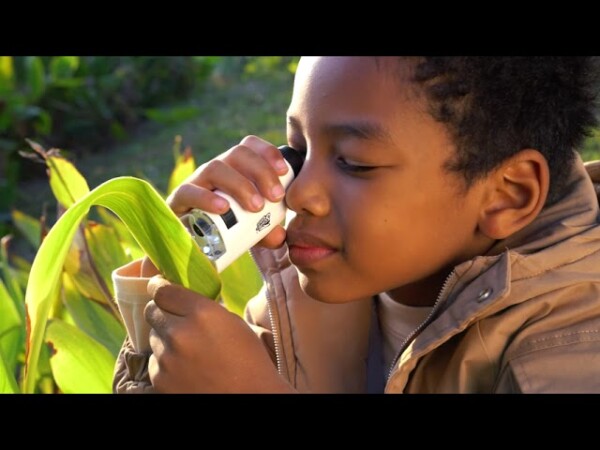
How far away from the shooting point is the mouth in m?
1.69

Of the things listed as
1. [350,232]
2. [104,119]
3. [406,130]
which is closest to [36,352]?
[350,232]

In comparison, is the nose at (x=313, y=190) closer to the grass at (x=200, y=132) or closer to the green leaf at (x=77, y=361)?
the green leaf at (x=77, y=361)

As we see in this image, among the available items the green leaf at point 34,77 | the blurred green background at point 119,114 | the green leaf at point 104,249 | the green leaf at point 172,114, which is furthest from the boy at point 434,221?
the green leaf at point 172,114

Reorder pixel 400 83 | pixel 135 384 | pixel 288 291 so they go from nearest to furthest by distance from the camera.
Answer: pixel 400 83
pixel 135 384
pixel 288 291

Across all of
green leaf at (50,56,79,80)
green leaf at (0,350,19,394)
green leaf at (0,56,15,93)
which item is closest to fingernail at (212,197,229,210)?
green leaf at (0,350,19,394)

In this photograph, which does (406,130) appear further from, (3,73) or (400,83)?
(3,73)

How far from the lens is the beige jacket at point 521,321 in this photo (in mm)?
1595

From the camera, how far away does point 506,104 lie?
1.67m

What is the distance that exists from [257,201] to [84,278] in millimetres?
625

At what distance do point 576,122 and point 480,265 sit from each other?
351 millimetres

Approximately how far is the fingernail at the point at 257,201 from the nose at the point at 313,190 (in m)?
0.05

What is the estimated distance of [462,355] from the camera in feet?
5.49

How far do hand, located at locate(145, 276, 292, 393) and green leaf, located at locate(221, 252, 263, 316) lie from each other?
581 mm

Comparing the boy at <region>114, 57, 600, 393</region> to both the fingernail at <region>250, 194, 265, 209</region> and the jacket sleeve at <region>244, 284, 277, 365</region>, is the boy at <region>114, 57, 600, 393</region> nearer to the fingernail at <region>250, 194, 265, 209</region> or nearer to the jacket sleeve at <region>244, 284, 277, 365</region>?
the fingernail at <region>250, 194, 265, 209</region>
